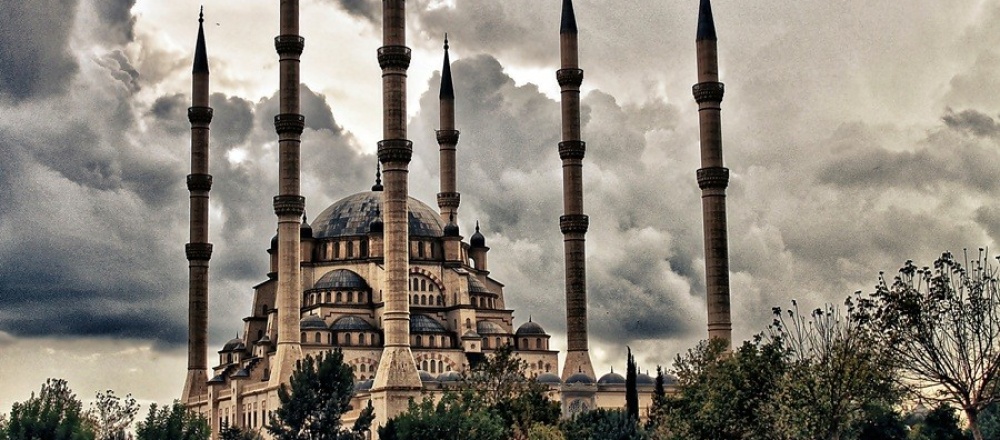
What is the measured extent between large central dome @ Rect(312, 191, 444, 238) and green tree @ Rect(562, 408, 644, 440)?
2492 cm

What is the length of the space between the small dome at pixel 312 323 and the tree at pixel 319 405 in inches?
857

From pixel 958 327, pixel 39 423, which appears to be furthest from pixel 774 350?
pixel 39 423

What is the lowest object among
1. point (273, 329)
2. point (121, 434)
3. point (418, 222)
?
point (121, 434)

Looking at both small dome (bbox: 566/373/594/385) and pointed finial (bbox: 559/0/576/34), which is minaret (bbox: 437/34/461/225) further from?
small dome (bbox: 566/373/594/385)

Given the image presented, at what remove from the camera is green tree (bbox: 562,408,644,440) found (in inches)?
1788

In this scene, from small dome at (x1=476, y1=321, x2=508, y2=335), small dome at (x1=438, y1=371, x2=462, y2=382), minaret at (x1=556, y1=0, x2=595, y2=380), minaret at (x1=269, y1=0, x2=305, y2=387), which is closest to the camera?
minaret at (x1=269, y1=0, x2=305, y2=387)

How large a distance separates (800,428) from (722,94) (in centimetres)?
1884

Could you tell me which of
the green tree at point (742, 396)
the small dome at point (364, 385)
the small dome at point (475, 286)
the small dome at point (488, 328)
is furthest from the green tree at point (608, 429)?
the small dome at point (475, 286)

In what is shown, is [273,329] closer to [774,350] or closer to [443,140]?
[443,140]

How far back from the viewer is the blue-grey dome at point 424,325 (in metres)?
69.6

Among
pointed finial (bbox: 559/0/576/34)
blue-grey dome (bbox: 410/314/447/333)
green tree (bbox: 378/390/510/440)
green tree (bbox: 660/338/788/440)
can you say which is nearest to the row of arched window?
blue-grey dome (bbox: 410/314/447/333)

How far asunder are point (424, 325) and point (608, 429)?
25575 millimetres

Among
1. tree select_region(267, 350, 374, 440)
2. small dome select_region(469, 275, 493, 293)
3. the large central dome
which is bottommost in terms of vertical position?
tree select_region(267, 350, 374, 440)

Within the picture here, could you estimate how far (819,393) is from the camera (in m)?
37.1
